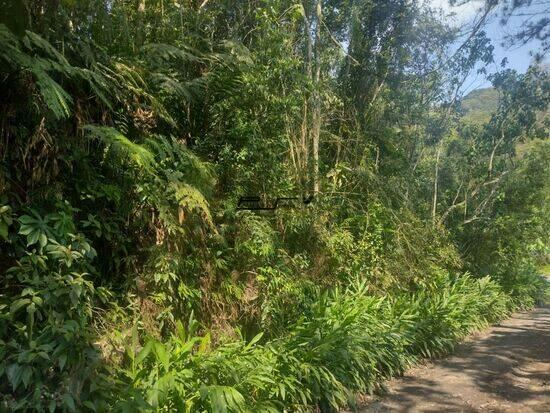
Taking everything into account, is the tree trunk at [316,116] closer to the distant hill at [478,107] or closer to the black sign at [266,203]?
the black sign at [266,203]

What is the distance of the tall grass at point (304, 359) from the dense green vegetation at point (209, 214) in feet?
0.08

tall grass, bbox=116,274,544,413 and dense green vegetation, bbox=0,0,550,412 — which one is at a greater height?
dense green vegetation, bbox=0,0,550,412

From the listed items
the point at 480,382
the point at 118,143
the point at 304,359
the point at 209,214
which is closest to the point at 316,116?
the point at 209,214

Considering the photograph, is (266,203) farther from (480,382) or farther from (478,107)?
(478,107)

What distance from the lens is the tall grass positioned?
13.3 feet

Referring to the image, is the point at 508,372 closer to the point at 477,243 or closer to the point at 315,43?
the point at 315,43

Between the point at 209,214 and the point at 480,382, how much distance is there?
4468 mm

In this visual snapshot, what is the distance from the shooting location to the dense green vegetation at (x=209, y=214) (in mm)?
3848

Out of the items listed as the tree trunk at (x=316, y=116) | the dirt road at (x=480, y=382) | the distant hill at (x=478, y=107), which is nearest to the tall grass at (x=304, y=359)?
the dirt road at (x=480, y=382)

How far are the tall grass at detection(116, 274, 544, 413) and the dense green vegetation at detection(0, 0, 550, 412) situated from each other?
25 millimetres

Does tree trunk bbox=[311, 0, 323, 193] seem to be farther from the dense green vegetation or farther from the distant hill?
the distant hill

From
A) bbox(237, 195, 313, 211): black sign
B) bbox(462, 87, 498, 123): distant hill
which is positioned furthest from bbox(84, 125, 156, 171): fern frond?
bbox(462, 87, 498, 123): distant hill

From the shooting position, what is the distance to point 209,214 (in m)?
5.00

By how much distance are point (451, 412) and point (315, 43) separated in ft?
21.1
